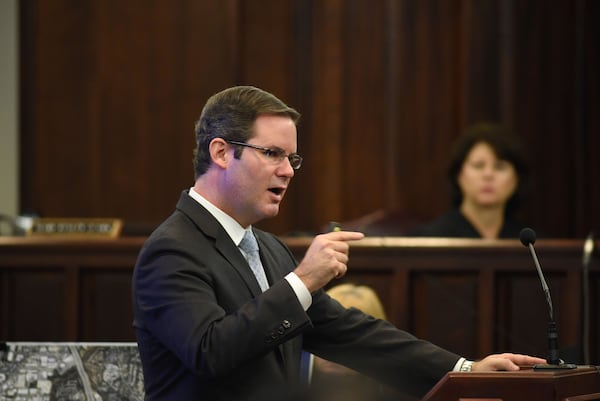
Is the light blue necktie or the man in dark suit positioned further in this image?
the light blue necktie

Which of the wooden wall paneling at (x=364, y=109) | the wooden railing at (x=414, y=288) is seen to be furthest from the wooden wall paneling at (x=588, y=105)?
the wooden railing at (x=414, y=288)

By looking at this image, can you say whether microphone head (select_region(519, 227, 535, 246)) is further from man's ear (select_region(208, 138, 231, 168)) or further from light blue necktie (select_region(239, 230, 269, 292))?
man's ear (select_region(208, 138, 231, 168))

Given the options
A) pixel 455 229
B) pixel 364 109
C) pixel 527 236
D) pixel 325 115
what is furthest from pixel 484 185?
pixel 527 236

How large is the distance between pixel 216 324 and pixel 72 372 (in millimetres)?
915

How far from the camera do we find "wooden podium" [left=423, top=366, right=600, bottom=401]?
283cm

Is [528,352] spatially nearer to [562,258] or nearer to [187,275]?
[562,258]

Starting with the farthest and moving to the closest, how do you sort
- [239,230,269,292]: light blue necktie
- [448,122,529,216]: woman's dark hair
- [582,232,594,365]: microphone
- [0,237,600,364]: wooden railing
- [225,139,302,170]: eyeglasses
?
[448,122,529,216]: woman's dark hair → [0,237,600,364]: wooden railing → [582,232,594,365]: microphone → [239,230,269,292]: light blue necktie → [225,139,302,170]: eyeglasses

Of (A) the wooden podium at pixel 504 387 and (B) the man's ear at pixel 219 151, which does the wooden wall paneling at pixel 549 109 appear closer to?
(B) the man's ear at pixel 219 151

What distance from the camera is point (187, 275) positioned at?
301 cm

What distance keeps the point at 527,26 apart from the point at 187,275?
196 inches

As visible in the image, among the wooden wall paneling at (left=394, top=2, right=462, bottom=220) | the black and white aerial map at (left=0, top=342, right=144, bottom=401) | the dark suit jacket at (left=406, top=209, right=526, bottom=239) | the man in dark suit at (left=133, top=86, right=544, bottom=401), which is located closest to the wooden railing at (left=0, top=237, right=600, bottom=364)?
the dark suit jacket at (left=406, top=209, right=526, bottom=239)

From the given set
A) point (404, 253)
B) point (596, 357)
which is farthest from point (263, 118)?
point (596, 357)

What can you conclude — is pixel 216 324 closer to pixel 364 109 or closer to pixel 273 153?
pixel 273 153

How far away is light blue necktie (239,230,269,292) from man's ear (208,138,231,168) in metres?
0.23
